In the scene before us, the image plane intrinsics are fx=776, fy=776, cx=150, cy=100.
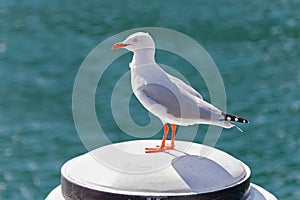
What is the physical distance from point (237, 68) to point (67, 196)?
7054 mm

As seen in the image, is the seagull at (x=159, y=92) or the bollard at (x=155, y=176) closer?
the bollard at (x=155, y=176)

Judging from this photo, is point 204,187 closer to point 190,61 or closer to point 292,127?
point 292,127

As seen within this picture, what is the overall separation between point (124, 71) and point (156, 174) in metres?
6.47

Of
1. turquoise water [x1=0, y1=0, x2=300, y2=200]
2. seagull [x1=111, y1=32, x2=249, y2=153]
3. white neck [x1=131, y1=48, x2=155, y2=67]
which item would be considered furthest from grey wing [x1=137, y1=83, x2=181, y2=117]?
turquoise water [x1=0, y1=0, x2=300, y2=200]

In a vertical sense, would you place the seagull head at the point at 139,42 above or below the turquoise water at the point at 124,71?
above

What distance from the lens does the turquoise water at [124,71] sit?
798cm

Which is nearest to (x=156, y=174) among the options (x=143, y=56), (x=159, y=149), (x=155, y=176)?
(x=155, y=176)

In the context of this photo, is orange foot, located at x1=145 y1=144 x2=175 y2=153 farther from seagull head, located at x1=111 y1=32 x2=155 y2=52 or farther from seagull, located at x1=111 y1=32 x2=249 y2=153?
seagull head, located at x1=111 y1=32 x2=155 y2=52

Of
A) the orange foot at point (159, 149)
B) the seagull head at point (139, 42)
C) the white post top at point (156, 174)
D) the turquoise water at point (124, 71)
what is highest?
the seagull head at point (139, 42)

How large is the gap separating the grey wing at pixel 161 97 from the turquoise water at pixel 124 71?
14.6 ft

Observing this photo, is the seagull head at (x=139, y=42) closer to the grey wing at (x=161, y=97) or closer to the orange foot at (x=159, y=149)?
the grey wing at (x=161, y=97)

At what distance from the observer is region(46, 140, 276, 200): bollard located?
2781 mm

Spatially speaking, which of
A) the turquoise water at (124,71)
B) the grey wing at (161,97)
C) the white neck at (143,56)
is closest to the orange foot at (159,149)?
the grey wing at (161,97)

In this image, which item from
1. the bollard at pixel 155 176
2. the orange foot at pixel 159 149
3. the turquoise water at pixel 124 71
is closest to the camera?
the bollard at pixel 155 176
